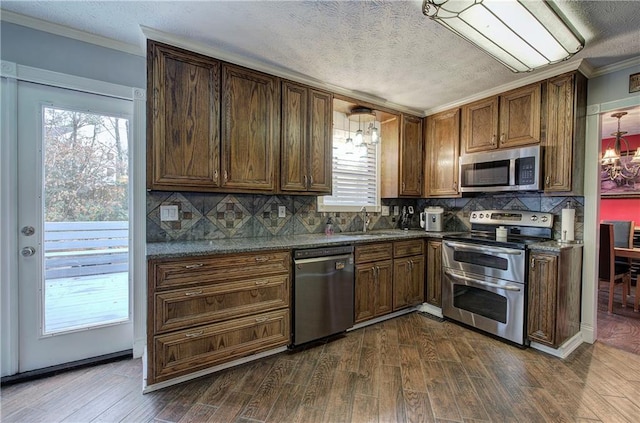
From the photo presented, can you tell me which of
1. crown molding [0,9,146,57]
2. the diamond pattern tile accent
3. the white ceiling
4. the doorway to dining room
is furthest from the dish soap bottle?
the doorway to dining room

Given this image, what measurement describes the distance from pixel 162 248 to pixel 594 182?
12.1 feet

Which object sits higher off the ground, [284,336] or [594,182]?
[594,182]

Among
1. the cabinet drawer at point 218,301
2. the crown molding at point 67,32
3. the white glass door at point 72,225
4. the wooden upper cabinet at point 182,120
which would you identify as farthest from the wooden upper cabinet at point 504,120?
the white glass door at point 72,225

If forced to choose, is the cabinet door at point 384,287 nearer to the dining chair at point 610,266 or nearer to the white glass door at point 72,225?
the white glass door at point 72,225

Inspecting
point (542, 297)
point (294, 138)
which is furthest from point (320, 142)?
point (542, 297)

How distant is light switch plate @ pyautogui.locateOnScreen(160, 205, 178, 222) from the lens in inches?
95.2

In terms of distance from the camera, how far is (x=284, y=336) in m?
2.42

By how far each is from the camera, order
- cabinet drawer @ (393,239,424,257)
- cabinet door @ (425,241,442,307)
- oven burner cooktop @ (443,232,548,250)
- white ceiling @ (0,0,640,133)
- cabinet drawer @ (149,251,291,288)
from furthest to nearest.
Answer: cabinet door @ (425,241,442,307)
cabinet drawer @ (393,239,424,257)
oven burner cooktop @ (443,232,548,250)
cabinet drawer @ (149,251,291,288)
white ceiling @ (0,0,640,133)

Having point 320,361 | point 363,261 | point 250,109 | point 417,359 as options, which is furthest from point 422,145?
point 320,361

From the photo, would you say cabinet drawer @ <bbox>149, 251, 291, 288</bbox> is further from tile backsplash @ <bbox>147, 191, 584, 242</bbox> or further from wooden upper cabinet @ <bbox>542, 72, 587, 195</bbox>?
wooden upper cabinet @ <bbox>542, 72, 587, 195</bbox>

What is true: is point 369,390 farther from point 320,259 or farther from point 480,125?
point 480,125

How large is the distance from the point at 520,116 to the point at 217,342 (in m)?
3.44

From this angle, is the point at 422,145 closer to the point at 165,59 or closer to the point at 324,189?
the point at 324,189

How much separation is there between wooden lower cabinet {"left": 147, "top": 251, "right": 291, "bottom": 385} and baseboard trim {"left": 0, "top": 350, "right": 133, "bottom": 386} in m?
0.67
